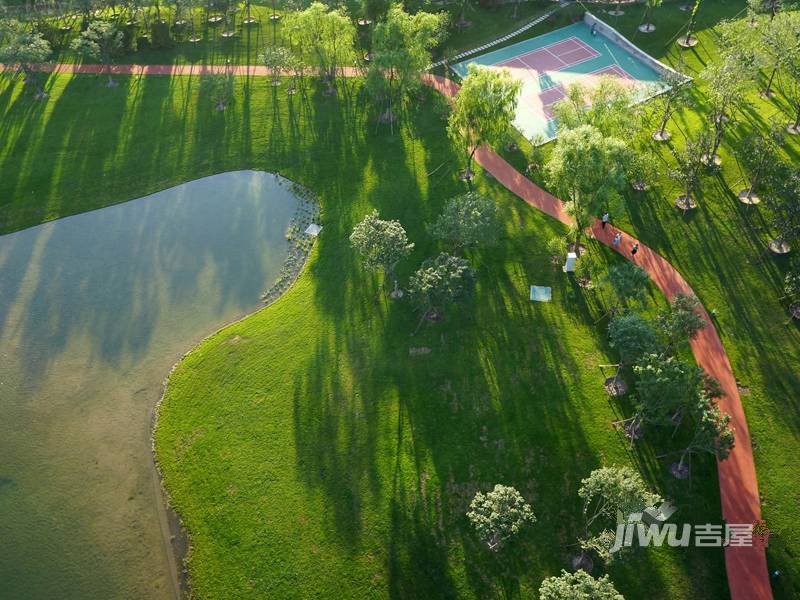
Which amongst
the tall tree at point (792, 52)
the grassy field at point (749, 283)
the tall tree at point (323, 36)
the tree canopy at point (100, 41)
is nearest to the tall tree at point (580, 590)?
the grassy field at point (749, 283)

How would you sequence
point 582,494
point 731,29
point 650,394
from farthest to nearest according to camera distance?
point 731,29 < point 650,394 < point 582,494

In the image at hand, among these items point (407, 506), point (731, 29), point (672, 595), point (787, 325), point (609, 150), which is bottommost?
point (672, 595)

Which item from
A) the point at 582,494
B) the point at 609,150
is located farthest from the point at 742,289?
the point at 582,494

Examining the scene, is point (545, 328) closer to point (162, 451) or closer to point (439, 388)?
Result: point (439, 388)

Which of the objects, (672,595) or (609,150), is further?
(609,150)

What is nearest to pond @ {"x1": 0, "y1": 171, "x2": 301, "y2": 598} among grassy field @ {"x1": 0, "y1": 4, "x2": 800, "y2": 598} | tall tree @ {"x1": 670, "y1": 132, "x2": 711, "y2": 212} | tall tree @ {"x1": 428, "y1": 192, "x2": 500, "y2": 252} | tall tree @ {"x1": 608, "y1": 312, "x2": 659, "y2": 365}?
grassy field @ {"x1": 0, "y1": 4, "x2": 800, "y2": 598}

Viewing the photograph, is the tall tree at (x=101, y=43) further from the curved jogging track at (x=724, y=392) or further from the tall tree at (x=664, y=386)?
the tall tree at (x=664, y=386)

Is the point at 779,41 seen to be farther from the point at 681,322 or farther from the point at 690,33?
the point at 681,322

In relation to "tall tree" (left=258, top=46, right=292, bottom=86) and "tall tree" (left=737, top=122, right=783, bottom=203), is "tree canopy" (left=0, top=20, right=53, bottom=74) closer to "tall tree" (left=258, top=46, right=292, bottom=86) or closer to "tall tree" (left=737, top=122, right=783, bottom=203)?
"tall tree" (left=258, top=46, right=292, bottom=86)
